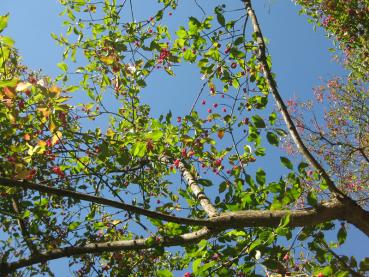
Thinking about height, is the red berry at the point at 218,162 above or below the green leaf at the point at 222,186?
above

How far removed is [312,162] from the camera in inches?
91.0

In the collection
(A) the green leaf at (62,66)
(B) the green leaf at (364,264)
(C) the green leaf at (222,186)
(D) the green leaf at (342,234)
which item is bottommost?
(B) the green leaf at (364,264)

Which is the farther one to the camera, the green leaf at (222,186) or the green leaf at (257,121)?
the green leaf at (222,186)

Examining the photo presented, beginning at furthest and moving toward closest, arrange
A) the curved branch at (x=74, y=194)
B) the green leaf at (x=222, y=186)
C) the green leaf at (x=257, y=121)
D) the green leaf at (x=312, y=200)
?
the green leaf at (x=222, y=186) < the green leaf at (x=257, y=121) < the green leaf at (x=312, y=200) < the curved branch at (x=74, y=194)

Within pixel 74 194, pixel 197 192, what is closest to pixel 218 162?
pixel 197 192

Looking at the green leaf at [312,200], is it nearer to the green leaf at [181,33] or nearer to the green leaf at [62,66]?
the green leaf at [181,33]

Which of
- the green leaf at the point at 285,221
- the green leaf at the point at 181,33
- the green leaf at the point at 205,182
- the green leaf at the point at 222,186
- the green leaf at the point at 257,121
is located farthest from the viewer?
the green leaf at the point at 181,33

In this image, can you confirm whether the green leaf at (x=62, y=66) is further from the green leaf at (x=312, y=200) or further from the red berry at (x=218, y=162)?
the green leaf at (x=312, y=200)

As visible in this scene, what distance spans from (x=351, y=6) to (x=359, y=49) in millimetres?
1158

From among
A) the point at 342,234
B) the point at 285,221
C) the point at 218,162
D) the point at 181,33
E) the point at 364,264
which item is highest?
the point at 181,33

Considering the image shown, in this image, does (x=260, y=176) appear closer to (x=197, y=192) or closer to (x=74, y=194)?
(x=74, y=194)

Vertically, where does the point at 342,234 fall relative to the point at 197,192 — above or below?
→ below

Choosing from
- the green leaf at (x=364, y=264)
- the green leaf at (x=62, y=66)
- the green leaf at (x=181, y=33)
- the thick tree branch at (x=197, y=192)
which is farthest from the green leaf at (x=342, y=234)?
the green leaf at (x=62, y=66)

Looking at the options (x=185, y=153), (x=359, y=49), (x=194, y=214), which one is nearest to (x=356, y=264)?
(x=194, y=214)
